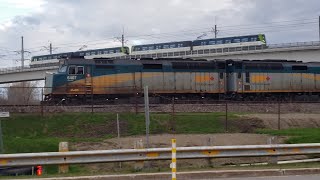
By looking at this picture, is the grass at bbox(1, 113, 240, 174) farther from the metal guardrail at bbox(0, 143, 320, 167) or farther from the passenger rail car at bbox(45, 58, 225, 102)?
the metal guardrail at bbox(0, 143, 320, 167)

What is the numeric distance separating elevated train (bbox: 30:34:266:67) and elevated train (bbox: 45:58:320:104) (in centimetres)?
2065

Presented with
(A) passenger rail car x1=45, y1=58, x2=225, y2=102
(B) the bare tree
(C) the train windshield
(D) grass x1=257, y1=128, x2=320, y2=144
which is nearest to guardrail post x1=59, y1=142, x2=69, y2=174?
(D) grass x1=257, y1=128, x2=320, y2=144

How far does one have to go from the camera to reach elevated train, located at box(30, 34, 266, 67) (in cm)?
6429

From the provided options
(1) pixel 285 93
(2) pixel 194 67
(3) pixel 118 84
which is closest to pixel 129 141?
(3) pixel 118 84

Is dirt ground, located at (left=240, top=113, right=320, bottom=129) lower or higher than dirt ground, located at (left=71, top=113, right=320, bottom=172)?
higher

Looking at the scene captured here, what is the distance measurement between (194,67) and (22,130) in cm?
1914

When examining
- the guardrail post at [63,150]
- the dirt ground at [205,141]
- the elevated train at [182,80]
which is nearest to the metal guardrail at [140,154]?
the guardrail post at [63,150]

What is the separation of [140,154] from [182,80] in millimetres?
26248

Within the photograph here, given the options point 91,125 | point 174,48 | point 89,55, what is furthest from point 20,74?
point 91,125

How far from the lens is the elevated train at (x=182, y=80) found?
3375 cm

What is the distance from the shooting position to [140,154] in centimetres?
1164

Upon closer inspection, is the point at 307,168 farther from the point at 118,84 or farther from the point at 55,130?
the point at 118,84

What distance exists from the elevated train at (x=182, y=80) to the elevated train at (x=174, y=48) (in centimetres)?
2065

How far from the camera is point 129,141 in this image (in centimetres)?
2053
